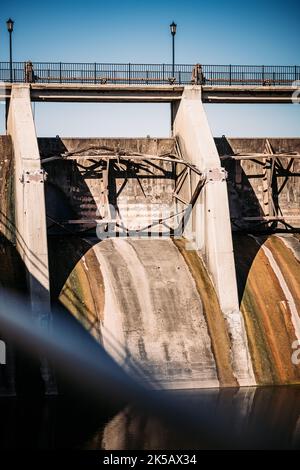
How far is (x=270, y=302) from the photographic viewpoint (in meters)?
41.9

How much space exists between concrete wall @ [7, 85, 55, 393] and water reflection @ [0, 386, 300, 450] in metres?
2.43

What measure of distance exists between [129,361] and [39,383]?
371cm

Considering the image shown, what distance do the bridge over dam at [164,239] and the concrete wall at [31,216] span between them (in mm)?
53

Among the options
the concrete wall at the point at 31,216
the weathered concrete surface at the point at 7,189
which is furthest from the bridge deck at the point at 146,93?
the weathered concrete surface at the point at 7,189

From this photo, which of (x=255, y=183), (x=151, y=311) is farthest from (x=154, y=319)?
(x=255, y=183)

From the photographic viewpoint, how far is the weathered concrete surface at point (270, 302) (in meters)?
39.9

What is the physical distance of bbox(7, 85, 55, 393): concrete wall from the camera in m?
38.8

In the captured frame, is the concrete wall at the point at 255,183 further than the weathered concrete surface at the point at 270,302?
Yes

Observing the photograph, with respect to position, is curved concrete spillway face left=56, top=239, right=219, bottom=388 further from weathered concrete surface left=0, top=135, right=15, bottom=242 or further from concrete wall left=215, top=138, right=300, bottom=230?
concrete wall left=215, top=138, right=300, bottom=230

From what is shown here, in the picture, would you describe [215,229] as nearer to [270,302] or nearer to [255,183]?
[270,302]

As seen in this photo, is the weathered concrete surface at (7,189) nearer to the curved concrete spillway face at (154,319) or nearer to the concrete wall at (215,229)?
the curved concrete spillway face at (154,319)

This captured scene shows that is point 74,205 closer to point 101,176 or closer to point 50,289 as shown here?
point 101,176

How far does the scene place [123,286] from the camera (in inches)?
1625

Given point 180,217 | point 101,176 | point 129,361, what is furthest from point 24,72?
point 129,361
